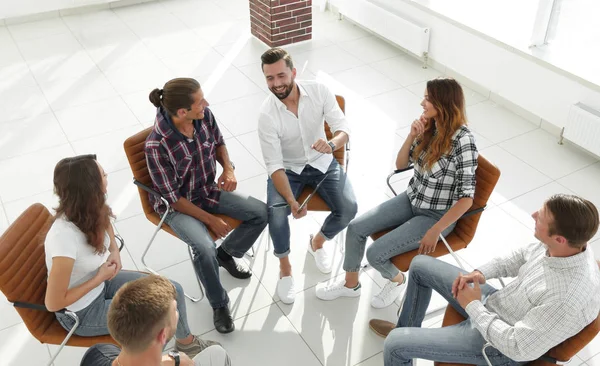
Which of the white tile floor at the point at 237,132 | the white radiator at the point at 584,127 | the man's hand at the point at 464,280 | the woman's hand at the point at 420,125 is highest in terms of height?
the woman's hand at the point at 420,125

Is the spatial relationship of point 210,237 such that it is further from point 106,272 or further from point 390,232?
point 390,232

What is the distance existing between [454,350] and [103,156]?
3.17 metres

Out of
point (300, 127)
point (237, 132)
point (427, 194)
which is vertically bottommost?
point (237, 132)

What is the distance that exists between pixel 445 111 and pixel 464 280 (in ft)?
2.69

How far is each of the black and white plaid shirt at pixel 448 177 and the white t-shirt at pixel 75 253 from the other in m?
1.54

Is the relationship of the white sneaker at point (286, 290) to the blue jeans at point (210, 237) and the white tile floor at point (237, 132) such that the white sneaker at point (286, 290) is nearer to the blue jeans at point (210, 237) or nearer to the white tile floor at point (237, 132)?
the white tile floor at point (237, 132)

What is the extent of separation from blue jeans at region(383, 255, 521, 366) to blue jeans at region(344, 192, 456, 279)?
0.22 metres

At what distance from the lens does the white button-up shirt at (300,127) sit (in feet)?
10.4

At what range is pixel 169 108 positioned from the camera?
9.51ft

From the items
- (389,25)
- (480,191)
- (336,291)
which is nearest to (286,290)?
(336,291)

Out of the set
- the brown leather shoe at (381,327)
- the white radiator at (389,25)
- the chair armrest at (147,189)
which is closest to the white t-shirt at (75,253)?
the chair armrest at (147,189)

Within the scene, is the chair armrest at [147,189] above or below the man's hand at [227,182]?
above

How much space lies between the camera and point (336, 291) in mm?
3213

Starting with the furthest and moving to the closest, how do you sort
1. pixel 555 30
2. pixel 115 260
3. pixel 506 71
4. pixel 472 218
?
pixel 506 71
pixel 555 30
pixel 472 218
pixel 115 260
